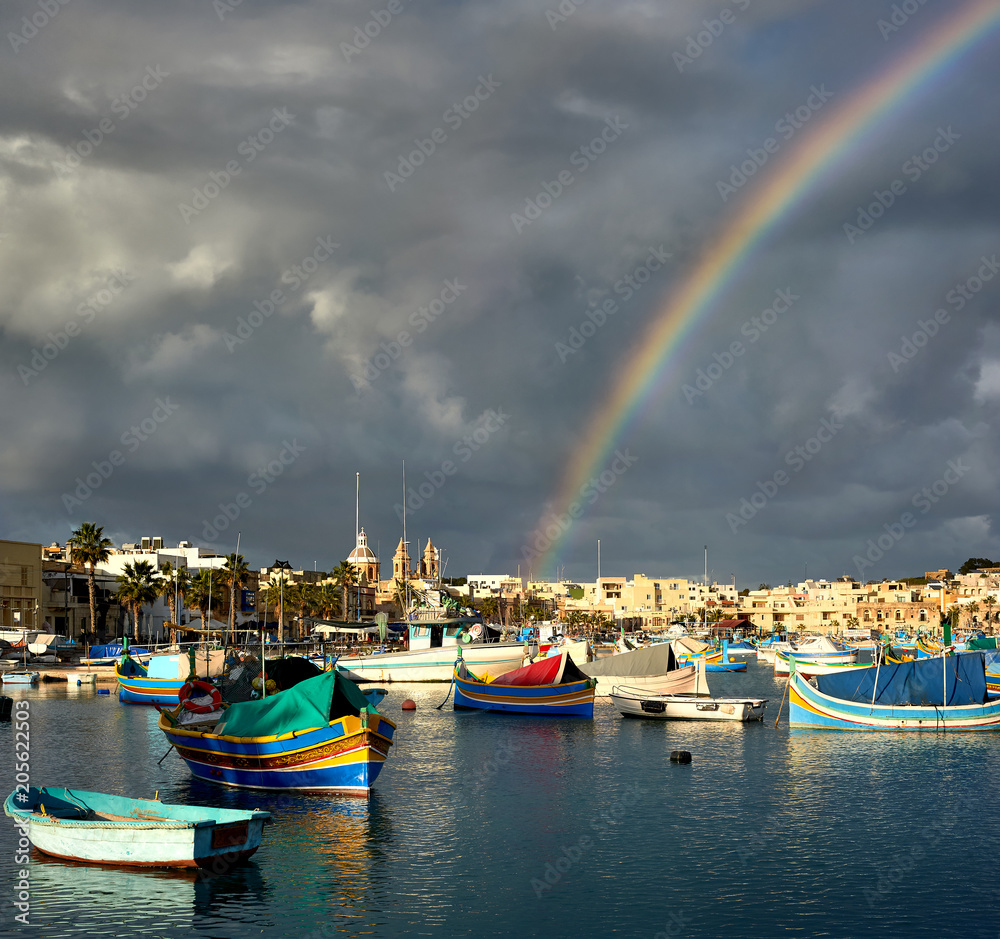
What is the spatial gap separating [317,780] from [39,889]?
40.5ft

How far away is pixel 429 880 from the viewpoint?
2605 cm

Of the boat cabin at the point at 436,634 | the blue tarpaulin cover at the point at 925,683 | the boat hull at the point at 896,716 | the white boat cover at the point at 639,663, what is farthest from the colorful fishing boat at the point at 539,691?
the boat cabin at the point at 436,634

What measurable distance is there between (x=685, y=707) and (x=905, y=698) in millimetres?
13583

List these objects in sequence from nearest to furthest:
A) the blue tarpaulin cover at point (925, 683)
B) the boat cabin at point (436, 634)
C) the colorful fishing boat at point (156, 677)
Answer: the blue tarpaulin cover at point (925, 683), the colorful fishing boat at point (156, 677), the boat cabin at point (436, 634)

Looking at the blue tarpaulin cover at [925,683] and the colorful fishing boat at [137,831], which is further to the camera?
the blue tarpaulin cover at [925,683]

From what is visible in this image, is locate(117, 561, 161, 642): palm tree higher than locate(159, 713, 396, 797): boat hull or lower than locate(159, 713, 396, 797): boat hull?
higher

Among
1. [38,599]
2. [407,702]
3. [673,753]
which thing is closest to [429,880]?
[673,753]

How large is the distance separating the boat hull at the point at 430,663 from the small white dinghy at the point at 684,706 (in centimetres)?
2478

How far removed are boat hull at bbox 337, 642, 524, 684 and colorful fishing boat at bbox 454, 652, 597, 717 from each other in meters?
21.2

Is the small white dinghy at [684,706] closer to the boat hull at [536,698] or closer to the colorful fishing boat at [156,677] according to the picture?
the boat hull at [536,698]

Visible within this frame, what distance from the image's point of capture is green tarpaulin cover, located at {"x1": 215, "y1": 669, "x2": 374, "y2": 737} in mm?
35062

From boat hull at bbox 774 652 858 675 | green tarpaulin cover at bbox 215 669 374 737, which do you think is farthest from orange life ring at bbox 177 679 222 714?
boat hull at bbox 774 652 858 675

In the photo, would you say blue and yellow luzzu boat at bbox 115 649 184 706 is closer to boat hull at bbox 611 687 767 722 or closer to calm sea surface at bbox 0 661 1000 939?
calm sea surface at bbox 0 661 1000 939

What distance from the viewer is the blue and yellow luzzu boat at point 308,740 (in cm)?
3509
